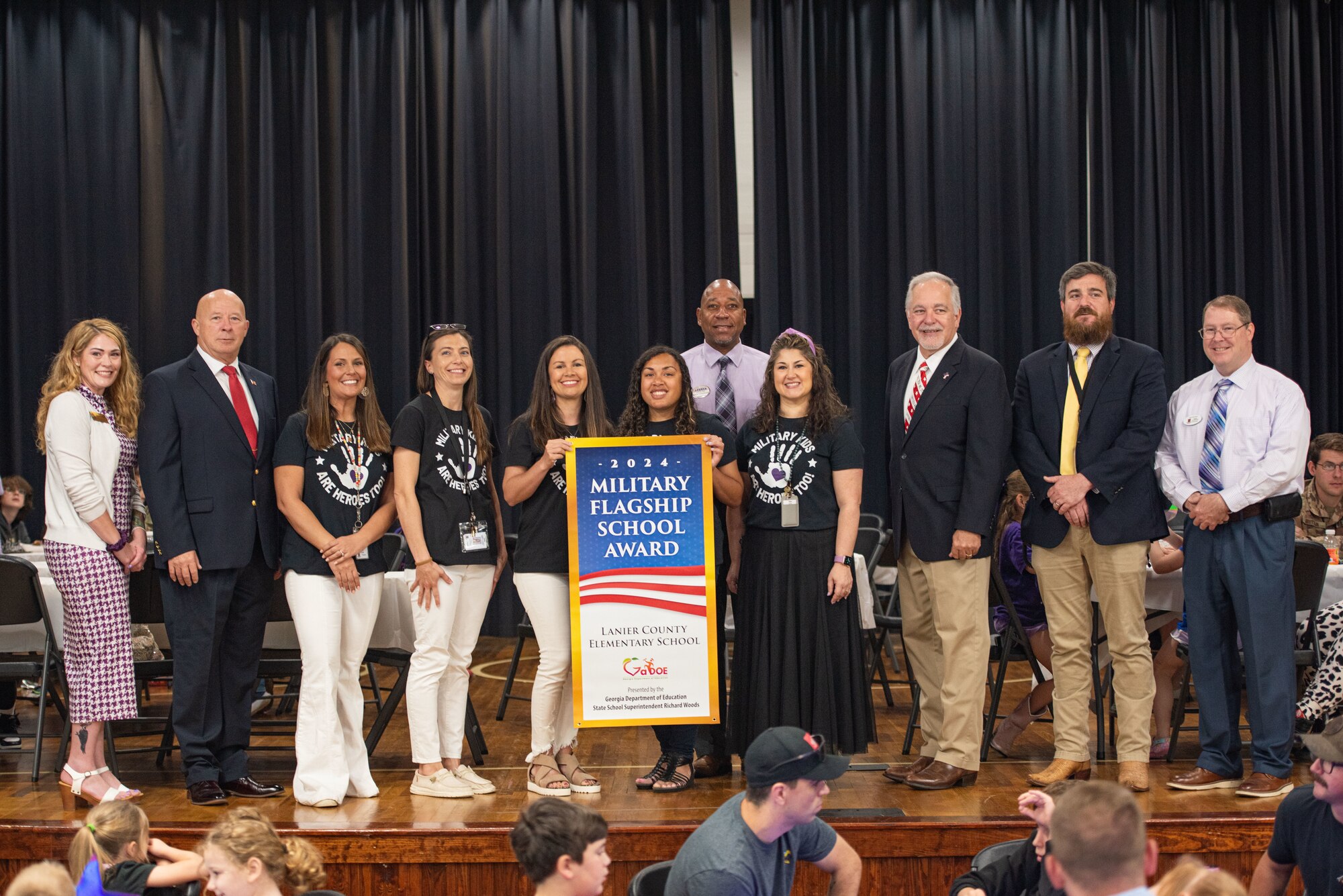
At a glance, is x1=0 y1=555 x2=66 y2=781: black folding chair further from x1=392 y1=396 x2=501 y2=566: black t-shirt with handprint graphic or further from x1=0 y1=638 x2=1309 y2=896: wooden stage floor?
x1=392 y1=396 x2=501 y2=566: black t-shirt with handprint graphic

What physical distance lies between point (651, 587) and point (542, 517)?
0.44 meters

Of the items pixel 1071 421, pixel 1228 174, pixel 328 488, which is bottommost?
pixel 328 488

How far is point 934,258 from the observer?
8766mm

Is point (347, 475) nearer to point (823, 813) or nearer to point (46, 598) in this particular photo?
point (46, 598)

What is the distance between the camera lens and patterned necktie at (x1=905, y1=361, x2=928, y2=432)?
4.37 meters

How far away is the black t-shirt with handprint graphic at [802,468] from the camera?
166 inches

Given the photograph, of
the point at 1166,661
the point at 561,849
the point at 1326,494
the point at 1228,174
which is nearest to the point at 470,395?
the point at 561,849

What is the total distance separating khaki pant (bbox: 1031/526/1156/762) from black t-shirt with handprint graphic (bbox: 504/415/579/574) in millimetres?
1680

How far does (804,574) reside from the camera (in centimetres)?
421

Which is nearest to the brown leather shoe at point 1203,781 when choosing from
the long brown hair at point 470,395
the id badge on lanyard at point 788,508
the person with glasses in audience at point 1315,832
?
the person with glasses in audience at point 1315,832

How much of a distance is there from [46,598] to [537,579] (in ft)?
6.57

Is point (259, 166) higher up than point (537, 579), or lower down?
higher up

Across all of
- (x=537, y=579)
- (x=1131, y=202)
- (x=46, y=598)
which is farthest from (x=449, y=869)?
(x=1131, y=202)

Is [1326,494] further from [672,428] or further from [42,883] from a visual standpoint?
[42,883]
